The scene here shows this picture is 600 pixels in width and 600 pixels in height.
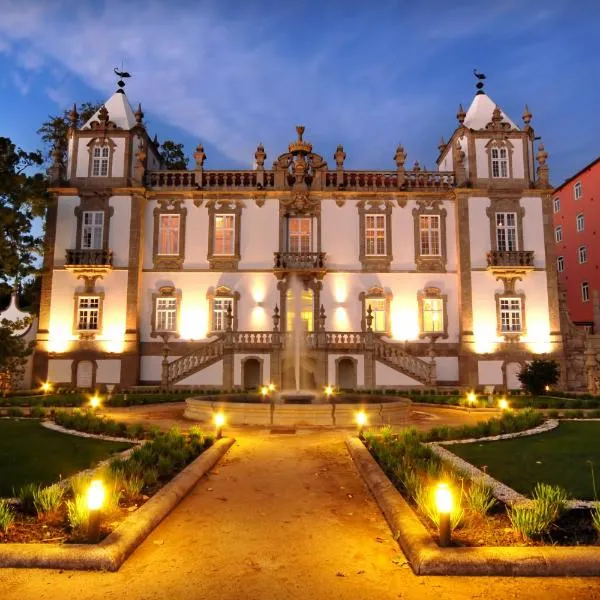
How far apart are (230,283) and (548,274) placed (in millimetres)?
17543

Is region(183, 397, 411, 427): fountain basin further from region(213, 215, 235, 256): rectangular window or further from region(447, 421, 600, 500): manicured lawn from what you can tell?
region(213, 215, 235, 256): rectangular window

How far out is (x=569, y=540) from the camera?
16.8 feet

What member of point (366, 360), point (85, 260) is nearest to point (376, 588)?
point (366, 360)

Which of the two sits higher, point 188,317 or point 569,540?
point 188,317

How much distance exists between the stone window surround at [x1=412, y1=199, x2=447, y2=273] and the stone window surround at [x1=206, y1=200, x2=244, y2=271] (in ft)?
32.7

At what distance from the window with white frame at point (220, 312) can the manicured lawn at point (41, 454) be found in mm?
15698

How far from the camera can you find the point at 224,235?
29016 mm

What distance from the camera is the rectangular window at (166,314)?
92.3 feet

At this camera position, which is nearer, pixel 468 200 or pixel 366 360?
pixel 366 360

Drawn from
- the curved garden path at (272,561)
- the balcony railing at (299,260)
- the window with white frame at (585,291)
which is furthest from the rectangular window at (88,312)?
the window with white frame at (585,291)

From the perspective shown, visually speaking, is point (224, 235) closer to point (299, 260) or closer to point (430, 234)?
point (299, 260)

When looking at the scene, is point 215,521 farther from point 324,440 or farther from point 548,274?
point 548,274

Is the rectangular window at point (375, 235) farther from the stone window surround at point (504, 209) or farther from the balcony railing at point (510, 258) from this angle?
the stone window surround at point (504, 209)

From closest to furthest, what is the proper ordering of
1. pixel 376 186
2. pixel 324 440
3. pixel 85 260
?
1. pixel 324 440
2. pixel 85 260
3. pixel 376 186
